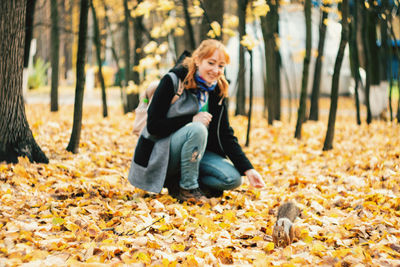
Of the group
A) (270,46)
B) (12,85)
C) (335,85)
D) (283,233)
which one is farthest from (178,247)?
(270,46)

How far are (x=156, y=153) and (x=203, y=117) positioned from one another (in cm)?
47

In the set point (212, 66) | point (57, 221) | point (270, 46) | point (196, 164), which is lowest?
point (57, 221)

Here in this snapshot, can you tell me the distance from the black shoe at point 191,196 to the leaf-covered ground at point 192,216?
0.08m

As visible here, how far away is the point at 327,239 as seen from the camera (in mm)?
2619

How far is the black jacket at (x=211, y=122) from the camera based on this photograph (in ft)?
10.5

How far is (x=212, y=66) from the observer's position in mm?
3148

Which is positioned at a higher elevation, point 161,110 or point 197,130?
point 161,110

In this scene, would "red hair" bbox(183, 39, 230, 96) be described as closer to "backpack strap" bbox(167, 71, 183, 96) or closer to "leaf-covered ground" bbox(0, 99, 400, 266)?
"backpack strap" bbox(167, 71, 183, 96)

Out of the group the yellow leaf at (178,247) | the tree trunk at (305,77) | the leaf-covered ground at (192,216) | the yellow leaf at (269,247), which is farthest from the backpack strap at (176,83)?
the tree trunk at (305,77)

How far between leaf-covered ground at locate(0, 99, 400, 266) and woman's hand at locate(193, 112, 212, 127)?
2.24ft

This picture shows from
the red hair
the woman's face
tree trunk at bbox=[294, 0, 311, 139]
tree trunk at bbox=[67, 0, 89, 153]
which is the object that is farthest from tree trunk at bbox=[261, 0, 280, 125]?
the woman's face

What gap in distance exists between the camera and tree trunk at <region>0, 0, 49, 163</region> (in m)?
3.82

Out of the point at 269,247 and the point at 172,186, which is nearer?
the point at 269,247

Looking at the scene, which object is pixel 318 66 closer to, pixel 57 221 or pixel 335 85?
pixel 335 85
